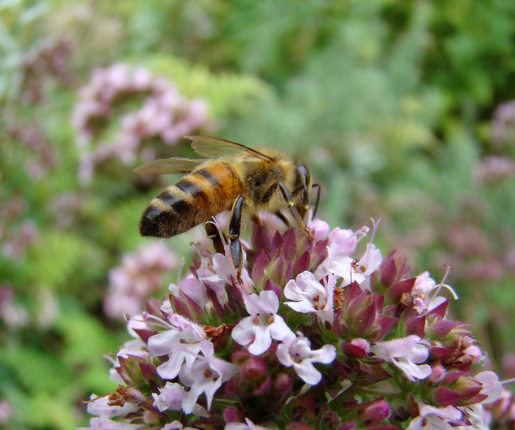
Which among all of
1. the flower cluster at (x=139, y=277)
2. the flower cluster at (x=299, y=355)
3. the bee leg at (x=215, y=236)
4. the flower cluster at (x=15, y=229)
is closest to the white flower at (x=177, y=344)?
the flower cluster at (x=299, y=355)

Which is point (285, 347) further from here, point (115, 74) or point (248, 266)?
point (115, 74)

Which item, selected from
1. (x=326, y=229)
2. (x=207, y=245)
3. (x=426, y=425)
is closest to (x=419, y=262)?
(x=207, y=245)

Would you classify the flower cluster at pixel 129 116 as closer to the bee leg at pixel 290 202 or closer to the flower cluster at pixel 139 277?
the flower cluster at pixel 139 277

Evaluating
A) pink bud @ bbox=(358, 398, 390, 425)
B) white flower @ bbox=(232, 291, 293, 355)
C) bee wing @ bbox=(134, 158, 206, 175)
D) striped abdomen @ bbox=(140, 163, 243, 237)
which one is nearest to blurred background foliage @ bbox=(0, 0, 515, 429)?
bee wing @ bbox=(134, 158, 206, 175)

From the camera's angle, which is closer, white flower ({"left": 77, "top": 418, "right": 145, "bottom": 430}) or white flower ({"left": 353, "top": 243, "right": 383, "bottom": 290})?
white flower ({"left": 77, "top": 418, "right": 145, "bottom": 430})

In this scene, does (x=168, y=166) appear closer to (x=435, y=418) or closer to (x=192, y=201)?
(x=192, y=201)

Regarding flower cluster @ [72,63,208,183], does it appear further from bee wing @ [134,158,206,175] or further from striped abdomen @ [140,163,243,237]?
striped abdomen @ [140,163,243,237]
